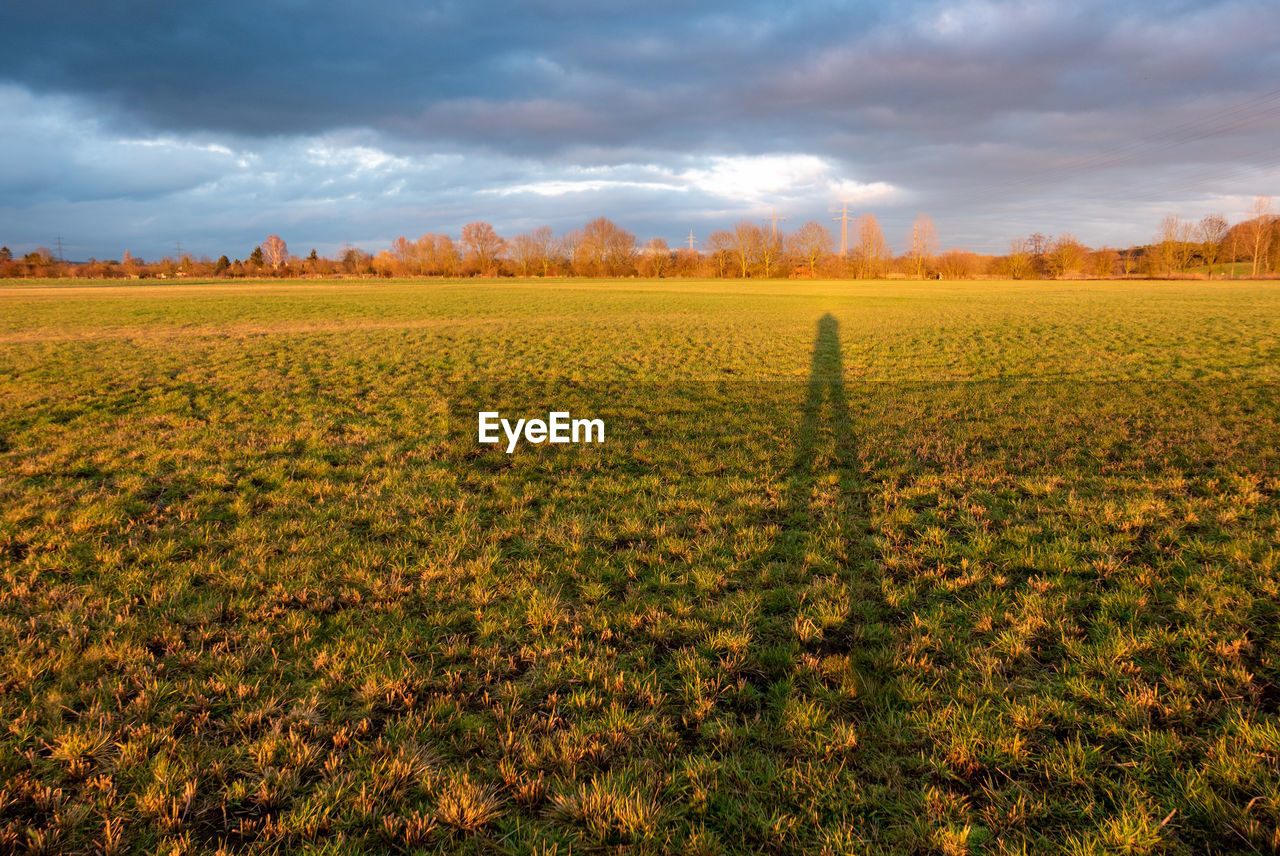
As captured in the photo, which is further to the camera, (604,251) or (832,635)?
(604,251)

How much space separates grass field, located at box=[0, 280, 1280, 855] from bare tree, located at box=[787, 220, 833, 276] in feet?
341

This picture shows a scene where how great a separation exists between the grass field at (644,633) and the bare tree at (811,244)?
104 metres

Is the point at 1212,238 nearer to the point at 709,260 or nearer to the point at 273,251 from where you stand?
the point at 709,260

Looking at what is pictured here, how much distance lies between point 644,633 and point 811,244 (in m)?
114

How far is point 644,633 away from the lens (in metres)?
4.65

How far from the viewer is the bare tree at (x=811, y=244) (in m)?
109

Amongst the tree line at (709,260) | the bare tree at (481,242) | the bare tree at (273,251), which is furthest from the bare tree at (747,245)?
the bare tree at (273,251)

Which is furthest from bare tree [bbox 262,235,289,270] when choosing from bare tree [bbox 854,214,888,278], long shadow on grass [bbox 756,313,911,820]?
long shadow on grass [bbox 756,313,911,820]

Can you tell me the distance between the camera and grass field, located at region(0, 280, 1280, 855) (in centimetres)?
306

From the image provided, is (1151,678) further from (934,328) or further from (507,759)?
(934,328)

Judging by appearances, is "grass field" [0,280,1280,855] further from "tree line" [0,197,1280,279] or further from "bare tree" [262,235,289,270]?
"bare tree" [262,235,289,270]

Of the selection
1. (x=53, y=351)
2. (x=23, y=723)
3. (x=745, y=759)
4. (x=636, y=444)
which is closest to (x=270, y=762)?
(x=23, y=723)

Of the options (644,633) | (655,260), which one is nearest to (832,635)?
(644,633)

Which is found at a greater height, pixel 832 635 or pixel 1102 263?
pixel 1102 263
